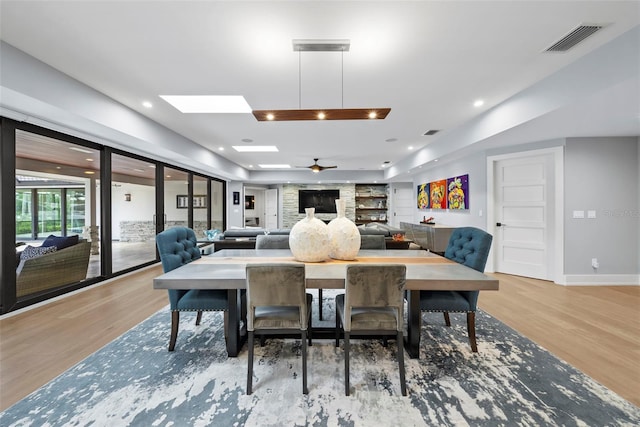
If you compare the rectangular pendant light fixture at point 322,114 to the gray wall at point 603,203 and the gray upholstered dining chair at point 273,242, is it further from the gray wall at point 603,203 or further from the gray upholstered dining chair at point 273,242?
the gray wall at point 603,203

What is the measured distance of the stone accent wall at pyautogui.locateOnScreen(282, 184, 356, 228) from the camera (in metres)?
10.2

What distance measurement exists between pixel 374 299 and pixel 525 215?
14.0 feet

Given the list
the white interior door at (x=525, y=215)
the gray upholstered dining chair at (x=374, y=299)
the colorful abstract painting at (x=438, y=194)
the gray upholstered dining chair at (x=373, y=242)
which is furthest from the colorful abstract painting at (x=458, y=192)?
the gray upholstered dining chair at (x=374, y=299)

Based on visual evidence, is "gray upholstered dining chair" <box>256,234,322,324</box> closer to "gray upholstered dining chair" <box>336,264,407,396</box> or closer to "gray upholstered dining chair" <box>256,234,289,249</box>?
"gray upholstered dining chair" <box>256,234,289,249</box>

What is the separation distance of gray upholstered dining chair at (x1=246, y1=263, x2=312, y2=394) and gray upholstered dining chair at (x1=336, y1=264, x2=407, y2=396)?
291 millimetres

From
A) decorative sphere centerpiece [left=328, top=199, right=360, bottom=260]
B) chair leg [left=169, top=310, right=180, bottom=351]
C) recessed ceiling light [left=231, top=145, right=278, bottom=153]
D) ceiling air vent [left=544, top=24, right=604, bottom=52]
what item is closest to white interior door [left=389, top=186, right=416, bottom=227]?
recessed ceiling light [left=231, top=145, right=278, bottom=153]

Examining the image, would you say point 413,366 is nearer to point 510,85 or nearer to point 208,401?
point 208,401

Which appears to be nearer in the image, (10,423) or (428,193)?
(10,423)

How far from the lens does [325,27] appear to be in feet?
6.67

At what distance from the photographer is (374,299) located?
1776mm

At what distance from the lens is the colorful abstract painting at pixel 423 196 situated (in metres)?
7.62

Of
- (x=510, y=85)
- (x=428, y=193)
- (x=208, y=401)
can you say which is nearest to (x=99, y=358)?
(x=208, y=401)

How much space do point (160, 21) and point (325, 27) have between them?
118 cm

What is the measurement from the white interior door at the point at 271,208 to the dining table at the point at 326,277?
7695mm
